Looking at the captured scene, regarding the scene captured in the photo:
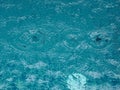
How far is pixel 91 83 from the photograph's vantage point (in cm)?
230

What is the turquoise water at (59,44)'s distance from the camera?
7.67ft

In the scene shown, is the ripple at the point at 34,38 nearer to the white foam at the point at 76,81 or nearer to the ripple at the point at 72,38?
the ripple at the point at 72,38

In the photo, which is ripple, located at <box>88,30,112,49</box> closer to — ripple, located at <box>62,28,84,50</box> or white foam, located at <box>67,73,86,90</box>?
ripple, located at <box>62,28,84,50</box>

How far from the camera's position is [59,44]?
2.69 metres

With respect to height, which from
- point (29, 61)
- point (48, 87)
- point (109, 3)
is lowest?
point (48, 87)

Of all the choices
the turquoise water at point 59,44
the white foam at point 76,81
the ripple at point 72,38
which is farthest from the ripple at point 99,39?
the white foam at point 76,81

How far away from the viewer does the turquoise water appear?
2.34 meters

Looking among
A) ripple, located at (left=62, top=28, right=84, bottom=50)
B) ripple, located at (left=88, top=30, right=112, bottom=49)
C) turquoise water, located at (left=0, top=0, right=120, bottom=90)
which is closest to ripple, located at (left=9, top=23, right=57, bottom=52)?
turquoise water, located at (left=0, top=0, right=120, bottom=90)

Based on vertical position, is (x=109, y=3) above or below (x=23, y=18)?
above

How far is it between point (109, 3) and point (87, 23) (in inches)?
22.1

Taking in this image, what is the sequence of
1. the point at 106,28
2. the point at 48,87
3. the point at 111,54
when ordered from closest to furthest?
1. the point at 48,87
2. the point at 111,54
3. the point at 106,28

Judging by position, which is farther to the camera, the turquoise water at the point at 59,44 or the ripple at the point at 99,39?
the ripple at the point at 99,39

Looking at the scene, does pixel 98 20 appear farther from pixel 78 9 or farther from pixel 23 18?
pixel 23 18

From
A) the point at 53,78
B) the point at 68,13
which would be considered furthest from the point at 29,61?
the point at 68,13
